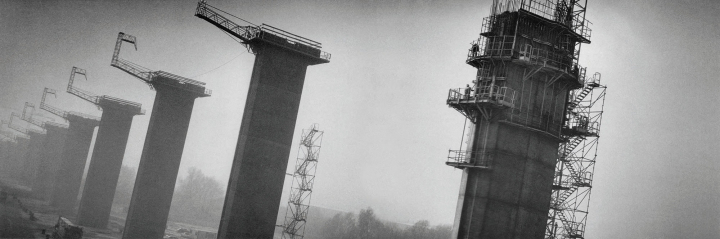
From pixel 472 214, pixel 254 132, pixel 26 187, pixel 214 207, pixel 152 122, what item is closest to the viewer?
pixel 472 214

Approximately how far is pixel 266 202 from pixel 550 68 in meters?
20.6

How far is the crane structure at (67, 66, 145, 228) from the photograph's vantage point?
6456 cm

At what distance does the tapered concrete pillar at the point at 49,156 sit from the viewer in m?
102

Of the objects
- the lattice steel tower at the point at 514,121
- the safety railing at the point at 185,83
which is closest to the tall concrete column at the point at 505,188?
→ the lattice steel tower at the point at 514,121

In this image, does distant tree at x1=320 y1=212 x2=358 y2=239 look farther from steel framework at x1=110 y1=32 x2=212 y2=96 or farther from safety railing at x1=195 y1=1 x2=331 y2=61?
safety railing at x1=195 y1=1 x2=331 y2=61

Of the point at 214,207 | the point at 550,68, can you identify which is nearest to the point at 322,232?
the point at 214,207

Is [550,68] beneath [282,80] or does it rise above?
above

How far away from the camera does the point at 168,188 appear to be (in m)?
53.1

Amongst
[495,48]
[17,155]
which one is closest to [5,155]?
[17,155]

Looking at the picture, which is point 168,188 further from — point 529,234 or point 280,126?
point 529,234

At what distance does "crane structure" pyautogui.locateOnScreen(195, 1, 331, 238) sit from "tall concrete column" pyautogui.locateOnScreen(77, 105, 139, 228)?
116ft

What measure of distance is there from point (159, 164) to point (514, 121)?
34.3 metres

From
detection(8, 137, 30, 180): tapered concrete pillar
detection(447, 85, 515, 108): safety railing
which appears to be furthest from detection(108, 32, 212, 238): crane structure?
detection(8, 137, 30, 180): tapered concrete pillar

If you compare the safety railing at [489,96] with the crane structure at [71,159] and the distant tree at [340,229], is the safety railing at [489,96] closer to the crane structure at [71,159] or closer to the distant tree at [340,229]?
the distant tree at [340,229]
